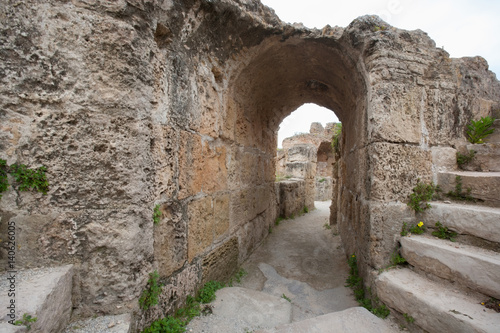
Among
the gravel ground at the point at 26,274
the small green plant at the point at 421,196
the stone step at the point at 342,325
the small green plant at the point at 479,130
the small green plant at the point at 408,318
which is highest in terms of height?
the small green plant at the point at 479,130

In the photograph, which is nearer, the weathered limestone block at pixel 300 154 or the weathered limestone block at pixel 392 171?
the weathered limestone block at pixel 392 171

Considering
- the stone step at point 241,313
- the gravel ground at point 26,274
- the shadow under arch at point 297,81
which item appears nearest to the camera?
the gravel ground at point 26,274

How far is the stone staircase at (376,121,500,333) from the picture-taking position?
1339mm

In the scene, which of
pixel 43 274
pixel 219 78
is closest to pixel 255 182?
pixel 219 78

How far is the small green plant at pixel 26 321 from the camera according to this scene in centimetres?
92

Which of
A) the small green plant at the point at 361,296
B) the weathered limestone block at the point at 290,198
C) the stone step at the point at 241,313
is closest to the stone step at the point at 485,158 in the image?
the small green plant at the point at 361,296

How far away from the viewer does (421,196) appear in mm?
2012

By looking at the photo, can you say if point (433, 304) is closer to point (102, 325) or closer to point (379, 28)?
point (102, 325)

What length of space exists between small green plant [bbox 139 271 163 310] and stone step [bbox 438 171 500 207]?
2.48 meters

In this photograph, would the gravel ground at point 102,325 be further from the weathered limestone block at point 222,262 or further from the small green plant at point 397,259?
the small green plant at point 397,259

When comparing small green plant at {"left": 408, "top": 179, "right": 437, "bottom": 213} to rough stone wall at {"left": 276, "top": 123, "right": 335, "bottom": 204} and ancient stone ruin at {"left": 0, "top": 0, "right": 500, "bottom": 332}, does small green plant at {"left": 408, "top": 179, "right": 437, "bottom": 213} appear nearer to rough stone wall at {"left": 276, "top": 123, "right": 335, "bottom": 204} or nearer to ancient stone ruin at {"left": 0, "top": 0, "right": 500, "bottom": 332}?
ancient stone ruin at {"left": 0, "top": 0, "right": 500, "bottom": 332}

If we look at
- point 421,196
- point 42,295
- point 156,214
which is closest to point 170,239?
point 156,214

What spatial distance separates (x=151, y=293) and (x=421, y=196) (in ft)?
7.44

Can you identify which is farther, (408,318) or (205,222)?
(205,222)
